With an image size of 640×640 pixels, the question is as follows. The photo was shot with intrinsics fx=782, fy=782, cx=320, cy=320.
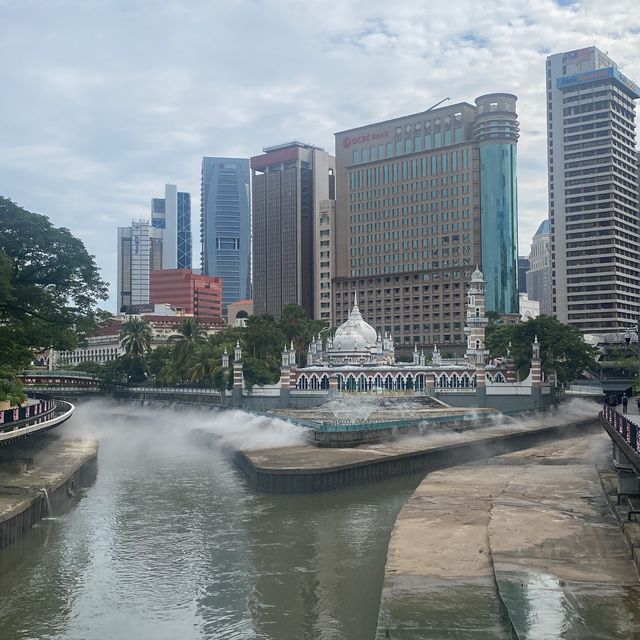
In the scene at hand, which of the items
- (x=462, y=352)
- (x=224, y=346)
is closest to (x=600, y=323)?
(x=462, y=352)

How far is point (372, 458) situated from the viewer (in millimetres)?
57500

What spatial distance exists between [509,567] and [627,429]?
33.7ft

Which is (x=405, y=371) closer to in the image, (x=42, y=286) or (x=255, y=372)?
(x=255, y=372)

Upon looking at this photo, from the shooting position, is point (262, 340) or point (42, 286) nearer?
point (42, 286)

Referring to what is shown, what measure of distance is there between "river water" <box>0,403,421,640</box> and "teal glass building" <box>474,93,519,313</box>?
127374mm

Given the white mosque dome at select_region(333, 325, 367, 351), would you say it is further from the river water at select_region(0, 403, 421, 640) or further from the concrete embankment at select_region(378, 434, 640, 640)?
the concrete embankment at select_region(378, 434, 640, 640)

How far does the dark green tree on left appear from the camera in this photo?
166 ft

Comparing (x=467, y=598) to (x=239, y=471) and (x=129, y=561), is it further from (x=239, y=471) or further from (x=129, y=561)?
(x=239, y=471)

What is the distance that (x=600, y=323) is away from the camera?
175 metres

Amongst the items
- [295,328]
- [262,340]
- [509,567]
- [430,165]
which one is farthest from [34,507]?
[430,165]

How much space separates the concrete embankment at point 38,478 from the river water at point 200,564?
0.93 m

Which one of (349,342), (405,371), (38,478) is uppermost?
(349,342)

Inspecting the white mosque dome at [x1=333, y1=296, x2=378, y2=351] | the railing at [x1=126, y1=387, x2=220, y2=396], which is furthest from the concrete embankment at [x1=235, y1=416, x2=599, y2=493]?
the railing at [x1=126, y1=387, x2=220, y2=396]

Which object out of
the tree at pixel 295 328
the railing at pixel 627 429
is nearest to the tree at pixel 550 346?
the tree at pixel 295 328
